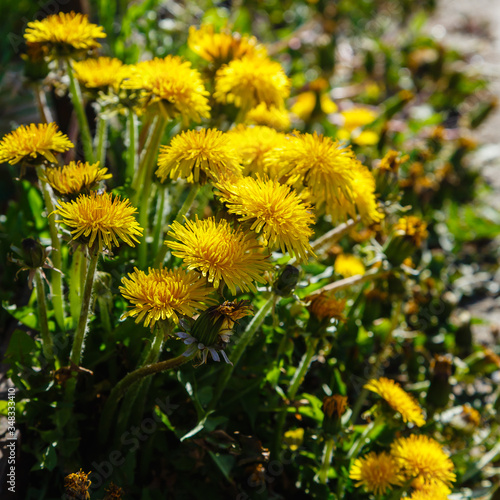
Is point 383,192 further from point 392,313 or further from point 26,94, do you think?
point 26,94

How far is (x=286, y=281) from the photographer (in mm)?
1448

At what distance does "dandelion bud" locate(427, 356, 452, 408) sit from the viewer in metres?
2.00

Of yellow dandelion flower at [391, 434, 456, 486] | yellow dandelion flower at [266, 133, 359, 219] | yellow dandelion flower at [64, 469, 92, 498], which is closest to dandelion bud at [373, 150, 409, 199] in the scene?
yellow dandelion flower at [266, 133, 359, 219]

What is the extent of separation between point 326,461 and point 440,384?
1.83ft

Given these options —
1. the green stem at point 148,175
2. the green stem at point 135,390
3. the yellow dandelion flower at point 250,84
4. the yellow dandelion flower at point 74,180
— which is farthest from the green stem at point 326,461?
the yellow dandelion flower at point 250,84

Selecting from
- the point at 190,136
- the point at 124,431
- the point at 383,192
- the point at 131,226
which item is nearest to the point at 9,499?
the point at 124,431

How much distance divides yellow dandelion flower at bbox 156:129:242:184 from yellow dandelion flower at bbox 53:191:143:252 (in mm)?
218

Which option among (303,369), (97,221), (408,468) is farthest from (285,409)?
(97,221)

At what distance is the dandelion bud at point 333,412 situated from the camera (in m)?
1.67

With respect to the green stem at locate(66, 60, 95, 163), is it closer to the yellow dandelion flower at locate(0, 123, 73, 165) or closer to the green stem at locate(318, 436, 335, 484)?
the yellow dandelion flower at locate(0, 123, 73, 165)

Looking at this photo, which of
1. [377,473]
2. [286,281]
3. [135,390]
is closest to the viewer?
[286,281]

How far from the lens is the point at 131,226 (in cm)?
135

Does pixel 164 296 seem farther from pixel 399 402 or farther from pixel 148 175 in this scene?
pixel 399 402

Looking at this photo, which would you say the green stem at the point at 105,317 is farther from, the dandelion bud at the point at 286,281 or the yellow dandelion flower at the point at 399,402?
the yellow dandelion flower at the point at 399,402
